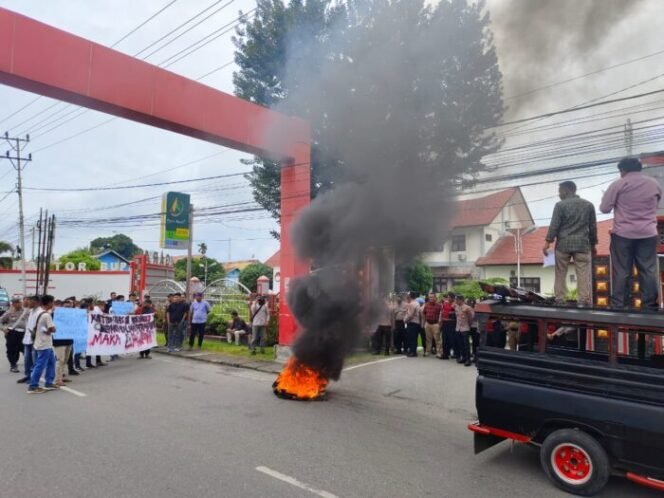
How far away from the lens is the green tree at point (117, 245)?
67750 millimetres

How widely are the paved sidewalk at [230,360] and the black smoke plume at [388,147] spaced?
8.87 feet

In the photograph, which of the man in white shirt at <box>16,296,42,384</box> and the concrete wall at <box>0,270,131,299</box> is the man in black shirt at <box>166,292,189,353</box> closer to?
the man in white shirt at <box>16,296,42,384</box>

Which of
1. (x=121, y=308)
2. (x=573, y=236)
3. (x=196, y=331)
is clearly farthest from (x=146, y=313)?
(x=573, y=236)

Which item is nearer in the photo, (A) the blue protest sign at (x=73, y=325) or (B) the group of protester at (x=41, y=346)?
(B) the group of protester at (x=41, y=346)

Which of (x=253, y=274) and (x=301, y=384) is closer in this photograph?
(x=301, y=384)

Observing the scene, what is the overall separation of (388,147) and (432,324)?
545 cm

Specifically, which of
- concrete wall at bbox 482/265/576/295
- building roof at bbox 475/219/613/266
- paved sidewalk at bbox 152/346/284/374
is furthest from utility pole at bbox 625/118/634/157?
building roof at bbox 475/219/613/266

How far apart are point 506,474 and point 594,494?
2.42 feet

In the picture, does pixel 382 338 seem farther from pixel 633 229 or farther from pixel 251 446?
pixel 633 229

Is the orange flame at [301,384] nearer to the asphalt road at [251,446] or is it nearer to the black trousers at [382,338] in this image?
the asphalt road at [251,446]

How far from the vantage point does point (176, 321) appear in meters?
12.9

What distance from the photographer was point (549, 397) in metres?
4.26

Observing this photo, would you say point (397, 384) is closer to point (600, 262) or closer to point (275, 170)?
point (600, 262)

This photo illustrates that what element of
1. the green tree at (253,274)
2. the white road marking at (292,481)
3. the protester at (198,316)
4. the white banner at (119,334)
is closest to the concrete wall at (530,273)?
the green tree at (253,274)
